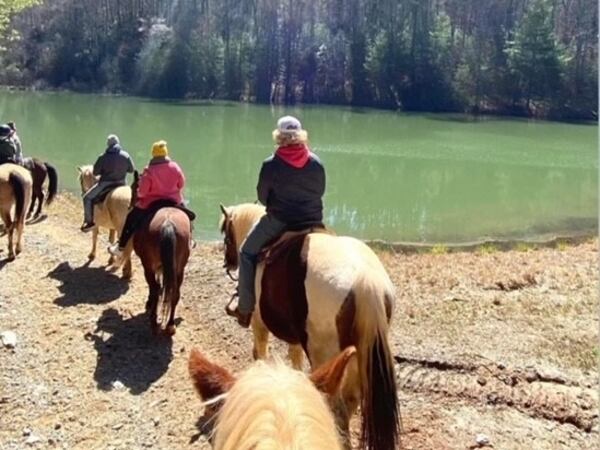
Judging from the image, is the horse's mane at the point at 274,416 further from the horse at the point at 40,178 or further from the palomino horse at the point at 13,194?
the horse at the point at 40,178

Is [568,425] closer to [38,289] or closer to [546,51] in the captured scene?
[38,289]

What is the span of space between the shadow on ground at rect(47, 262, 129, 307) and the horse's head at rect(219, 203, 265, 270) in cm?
205

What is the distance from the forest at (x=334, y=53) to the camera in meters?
57.3

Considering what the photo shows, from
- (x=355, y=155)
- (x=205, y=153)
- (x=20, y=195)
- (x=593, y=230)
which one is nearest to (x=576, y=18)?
(x=355, y=155)

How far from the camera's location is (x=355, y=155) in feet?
98.4

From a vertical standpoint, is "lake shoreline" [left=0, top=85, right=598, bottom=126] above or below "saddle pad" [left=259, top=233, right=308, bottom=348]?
above

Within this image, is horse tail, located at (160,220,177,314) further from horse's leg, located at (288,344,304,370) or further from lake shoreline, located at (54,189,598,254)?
lake shoreline, located at (54,189,598,254)

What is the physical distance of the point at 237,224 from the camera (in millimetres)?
6711

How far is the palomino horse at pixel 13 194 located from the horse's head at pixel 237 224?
4.04m

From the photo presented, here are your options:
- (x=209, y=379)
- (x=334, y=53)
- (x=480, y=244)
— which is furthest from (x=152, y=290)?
(x=334, y=53)

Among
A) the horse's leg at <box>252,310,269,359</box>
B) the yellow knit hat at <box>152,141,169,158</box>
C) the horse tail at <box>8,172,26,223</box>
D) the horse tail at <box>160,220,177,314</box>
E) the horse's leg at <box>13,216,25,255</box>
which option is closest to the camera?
the horse's leg at <box>252,310,269,359</box>

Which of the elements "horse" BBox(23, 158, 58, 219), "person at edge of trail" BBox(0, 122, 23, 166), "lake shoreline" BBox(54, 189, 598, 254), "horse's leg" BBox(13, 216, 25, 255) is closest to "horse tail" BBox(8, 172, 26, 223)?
"horse's leg" BBox(13, 216, 25, 255)

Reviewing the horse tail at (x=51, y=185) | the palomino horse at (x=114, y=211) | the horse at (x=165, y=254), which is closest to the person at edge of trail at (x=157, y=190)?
the horse at (x=165, y=254)

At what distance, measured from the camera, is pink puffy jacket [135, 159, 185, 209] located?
7.40m
